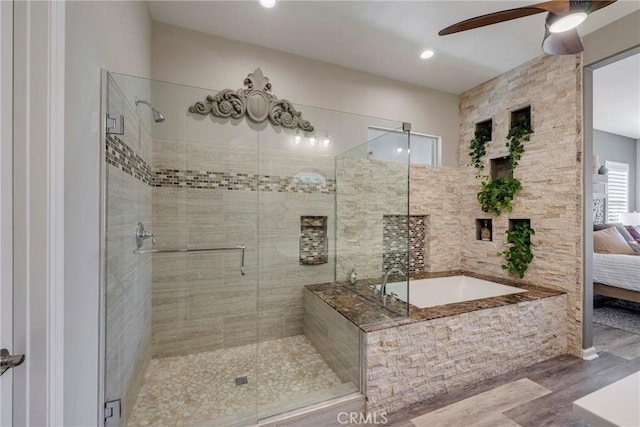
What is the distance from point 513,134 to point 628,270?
85.5 inches

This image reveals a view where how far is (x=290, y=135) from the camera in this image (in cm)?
259

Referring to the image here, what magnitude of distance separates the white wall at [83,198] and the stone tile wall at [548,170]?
12.0 ft

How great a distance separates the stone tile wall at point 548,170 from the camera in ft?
8.30

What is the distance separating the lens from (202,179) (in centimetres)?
227

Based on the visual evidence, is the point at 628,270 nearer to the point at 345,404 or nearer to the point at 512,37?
the point at 512,37

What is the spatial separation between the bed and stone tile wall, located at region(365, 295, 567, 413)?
1.48m

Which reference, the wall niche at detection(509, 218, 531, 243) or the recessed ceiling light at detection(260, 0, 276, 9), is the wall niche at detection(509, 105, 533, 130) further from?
the recessed ceiling light at detection(260, 0, 276, 9)

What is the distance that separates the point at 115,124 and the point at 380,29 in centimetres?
227

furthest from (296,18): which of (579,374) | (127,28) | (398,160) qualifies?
(579,374)

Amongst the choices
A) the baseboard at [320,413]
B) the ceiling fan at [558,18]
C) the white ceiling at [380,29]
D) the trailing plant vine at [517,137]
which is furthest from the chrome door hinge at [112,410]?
the trailing plant vine at [517,137]

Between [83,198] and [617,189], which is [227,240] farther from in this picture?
[617,189]

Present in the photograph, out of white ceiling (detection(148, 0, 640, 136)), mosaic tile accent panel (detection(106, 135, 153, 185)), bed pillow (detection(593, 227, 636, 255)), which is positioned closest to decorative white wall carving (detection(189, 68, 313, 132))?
white ceiling (detection(148, 0, 640, 136))

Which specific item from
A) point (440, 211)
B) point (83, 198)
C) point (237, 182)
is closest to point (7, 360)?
point (83, 198)

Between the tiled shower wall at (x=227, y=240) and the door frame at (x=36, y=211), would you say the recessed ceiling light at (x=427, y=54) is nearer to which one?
the tiled shower wall at (x=227, y=240)
